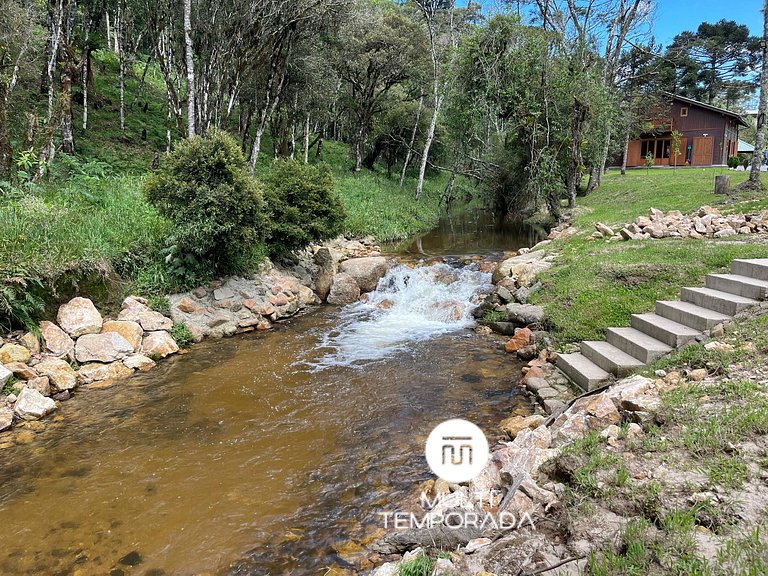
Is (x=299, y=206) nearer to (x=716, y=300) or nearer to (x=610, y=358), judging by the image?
(x=610, y=358)

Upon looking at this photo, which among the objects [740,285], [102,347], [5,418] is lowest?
[5,418]

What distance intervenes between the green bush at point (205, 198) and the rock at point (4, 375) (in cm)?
374

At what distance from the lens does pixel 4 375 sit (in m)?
6.18

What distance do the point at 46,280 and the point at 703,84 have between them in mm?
60449

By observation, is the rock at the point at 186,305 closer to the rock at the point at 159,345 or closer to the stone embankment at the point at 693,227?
the rock at the point at 159,345

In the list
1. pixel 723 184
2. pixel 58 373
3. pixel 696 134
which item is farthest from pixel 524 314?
pixel 696 134

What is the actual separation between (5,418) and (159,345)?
2701 mm

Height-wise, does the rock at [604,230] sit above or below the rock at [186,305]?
above

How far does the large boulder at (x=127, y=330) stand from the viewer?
8094 mm

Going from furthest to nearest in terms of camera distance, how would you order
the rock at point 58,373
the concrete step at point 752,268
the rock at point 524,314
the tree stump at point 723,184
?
the tree stump at point 723,184 < the rock at point 524,314 < the rock at point 58,373 < the concrete step at point 752,268

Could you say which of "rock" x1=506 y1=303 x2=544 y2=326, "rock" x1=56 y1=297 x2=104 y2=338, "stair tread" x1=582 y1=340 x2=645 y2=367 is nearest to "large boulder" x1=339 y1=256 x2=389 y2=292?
"rock" x1=506 y1=303 x2=544 y2=326

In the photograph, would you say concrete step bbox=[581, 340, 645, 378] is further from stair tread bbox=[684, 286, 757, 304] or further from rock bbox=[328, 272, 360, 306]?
rock bbox=[328, 272, 360, 306]

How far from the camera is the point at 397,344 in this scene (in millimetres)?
9359

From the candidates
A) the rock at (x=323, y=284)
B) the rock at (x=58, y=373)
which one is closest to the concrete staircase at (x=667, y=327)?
the rock at (x=323, y=284)
